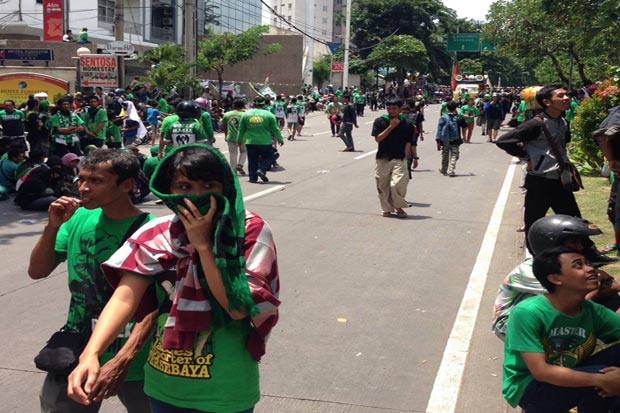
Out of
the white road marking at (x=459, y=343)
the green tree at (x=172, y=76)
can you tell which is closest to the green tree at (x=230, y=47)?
the green tree at (x=172, y=76)

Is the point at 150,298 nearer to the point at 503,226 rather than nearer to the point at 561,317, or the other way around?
the point at 561,317

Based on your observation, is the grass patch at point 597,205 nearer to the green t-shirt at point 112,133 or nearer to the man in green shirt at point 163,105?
the green t-shirt at point 112,133

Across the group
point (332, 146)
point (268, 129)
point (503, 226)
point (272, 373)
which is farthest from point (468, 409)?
point (332, 146)

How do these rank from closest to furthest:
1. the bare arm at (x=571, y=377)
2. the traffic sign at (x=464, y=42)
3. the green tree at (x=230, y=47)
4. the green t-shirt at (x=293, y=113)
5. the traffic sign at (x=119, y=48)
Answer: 1. the bare arm at (x=571, y=377)
2. the traffic sign at (x=119, y=48)
3. the green t-shirt at (x=293, y=113)
4. the green tree at (x=230, y=47)
5. the traffic sign at (x=464, y=42)

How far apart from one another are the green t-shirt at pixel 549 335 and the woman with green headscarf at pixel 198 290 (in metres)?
1.11

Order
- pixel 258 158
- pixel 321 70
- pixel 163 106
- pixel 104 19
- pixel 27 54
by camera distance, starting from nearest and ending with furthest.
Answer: pixel 258 158, pixel 163 106, pixel 27 54, pixel 104 19, pixel 321 70

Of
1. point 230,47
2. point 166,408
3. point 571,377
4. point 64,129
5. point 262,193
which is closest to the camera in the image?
point 166,408

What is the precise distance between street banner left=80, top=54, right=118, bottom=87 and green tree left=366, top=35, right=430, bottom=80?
1578 inches

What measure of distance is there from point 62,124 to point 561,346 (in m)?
12.3

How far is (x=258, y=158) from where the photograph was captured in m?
15.4

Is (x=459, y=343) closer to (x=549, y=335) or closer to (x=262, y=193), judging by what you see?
(x=549, y=335)

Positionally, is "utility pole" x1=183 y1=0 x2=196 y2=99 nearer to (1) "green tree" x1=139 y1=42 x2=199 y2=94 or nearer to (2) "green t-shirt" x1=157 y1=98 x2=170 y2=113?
(1) "green tree" x1=139 y1=42 x2=199 y2=94

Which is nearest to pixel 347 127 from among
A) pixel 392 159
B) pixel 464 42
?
pixel 392 159

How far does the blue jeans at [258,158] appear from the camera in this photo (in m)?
15.2
